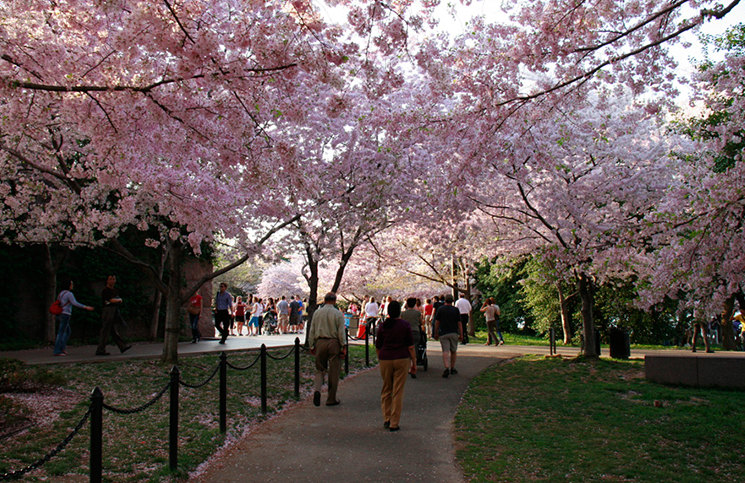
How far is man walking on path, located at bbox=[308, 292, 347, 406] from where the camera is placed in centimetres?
852

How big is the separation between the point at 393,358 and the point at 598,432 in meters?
2.83

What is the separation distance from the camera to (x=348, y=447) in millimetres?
6035

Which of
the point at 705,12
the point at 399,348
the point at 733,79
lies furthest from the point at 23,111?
the point at 733,79

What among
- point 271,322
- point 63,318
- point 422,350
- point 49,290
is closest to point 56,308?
point 63,318

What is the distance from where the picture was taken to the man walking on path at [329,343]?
27.9 ft

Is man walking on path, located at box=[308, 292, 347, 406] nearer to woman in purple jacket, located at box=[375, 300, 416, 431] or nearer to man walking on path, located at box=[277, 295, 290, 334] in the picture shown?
woman in purple jacket, located at box=[375, 300, 416, 431]

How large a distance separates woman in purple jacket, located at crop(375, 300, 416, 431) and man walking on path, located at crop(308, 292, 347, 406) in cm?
117

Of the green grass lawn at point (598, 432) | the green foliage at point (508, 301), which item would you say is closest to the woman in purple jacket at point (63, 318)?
the green grass lawn at point (598, 432)

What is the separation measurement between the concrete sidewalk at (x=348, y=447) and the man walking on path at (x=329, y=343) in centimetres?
39

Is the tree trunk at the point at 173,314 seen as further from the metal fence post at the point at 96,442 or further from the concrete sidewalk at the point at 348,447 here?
the metal fence post at the point at 96,442

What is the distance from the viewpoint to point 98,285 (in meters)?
16.4

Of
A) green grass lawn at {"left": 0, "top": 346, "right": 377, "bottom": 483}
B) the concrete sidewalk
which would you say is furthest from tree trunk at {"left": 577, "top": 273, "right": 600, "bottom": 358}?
green grass lawn at {"left": 0, "top": 346, "right": 377, "bottom": 483}

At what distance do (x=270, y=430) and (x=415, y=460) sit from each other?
217cm

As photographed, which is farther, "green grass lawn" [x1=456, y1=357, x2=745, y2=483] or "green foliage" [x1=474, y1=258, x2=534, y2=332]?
"green foliage" [x1=474, y1=258, x2=534, y2=332]
